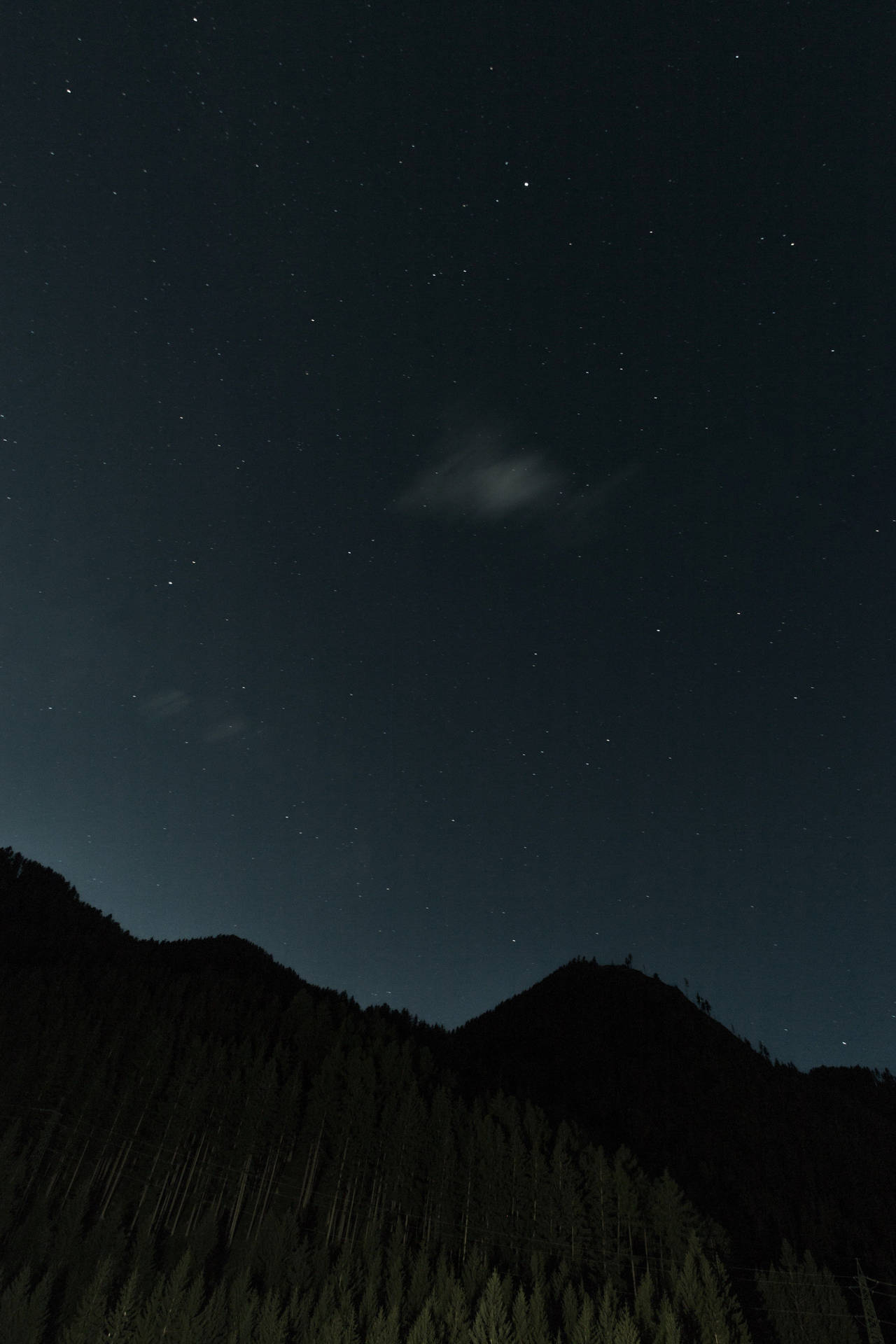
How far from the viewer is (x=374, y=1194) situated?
238ft

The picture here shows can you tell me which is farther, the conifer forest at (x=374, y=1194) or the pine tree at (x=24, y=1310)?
the conifer forest at (x=374, y=1194)

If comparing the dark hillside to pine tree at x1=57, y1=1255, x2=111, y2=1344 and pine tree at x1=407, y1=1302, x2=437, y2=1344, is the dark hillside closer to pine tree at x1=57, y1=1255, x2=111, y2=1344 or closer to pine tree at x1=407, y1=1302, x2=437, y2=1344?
pine tree at x1=407, y1=1302, x2=437, y2=1344

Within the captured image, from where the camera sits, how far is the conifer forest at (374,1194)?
150ft

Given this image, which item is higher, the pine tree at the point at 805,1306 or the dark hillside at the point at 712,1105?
the dark hillside at the point at 712,1105

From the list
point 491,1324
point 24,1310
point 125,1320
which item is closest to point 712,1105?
point 491,1324

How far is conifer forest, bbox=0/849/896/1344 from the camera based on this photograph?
150ft

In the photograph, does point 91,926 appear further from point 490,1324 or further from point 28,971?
point 490,1324

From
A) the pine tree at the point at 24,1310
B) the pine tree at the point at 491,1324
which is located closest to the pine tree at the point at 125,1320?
the pine tree at the point at 24,1310

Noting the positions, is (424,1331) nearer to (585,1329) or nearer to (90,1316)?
(585,1329)

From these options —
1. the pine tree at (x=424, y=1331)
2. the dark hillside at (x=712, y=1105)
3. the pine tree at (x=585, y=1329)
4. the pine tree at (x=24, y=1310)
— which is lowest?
the pine tree at (x=24, y=1310)

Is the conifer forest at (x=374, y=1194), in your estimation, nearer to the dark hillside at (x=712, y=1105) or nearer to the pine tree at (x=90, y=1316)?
the pine tree at (x=90, y=1316)

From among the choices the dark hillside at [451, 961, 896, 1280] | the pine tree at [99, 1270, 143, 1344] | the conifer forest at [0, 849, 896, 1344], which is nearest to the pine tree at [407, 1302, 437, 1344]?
the conifer forest at [0, 849, 896, 1344]

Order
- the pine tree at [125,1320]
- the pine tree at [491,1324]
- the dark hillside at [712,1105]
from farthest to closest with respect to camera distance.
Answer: the dark hillside at [712,1105] → the pine tree at [491,1324] → the pine tree at [125,1320]

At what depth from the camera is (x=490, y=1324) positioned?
40.9m
